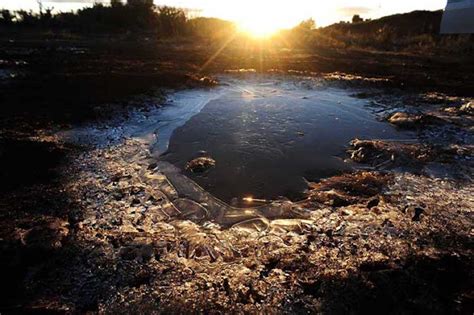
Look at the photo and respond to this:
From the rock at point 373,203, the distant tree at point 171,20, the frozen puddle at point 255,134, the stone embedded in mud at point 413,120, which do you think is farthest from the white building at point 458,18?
the rock at point 373,203

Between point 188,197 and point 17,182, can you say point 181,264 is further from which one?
→ point 17,182

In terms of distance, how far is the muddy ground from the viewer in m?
1.61

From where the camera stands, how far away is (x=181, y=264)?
5.98 ft

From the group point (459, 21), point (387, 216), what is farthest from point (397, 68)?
point (459, 21)

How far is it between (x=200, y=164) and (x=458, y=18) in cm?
1724

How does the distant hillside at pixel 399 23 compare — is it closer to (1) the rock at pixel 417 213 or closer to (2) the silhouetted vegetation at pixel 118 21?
(2) the silhouetted vegetation at pixel 118 21

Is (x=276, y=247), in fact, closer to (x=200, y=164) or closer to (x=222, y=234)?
(x=222, y=234)

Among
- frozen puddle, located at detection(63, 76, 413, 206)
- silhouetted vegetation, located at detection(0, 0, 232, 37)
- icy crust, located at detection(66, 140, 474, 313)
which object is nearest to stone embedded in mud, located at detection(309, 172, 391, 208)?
icy crust, located at detection(66, 140, 474, 313)

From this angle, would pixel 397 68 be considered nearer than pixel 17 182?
No

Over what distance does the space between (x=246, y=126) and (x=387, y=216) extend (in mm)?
2199

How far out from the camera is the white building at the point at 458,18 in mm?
14797

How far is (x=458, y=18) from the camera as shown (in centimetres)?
1562

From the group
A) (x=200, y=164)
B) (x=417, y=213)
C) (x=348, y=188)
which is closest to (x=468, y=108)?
(x=348, y=188)

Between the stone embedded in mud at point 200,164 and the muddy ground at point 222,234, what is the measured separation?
18cm
